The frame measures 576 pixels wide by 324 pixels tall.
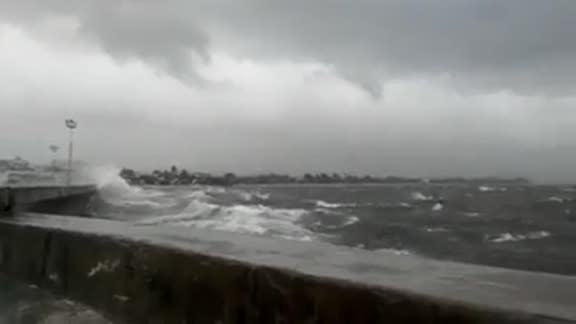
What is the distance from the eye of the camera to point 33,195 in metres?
18.5

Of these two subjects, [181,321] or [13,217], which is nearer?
[181,321]

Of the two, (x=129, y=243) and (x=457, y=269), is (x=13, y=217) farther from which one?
(x=457, y=269)

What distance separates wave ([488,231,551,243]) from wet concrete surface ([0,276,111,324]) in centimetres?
2779

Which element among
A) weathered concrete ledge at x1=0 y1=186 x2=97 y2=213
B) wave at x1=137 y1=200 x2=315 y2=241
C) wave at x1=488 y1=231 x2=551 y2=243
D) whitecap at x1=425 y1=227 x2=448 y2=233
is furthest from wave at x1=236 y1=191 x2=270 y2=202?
wave at x1=488 y1=231 x2=551 y2=243

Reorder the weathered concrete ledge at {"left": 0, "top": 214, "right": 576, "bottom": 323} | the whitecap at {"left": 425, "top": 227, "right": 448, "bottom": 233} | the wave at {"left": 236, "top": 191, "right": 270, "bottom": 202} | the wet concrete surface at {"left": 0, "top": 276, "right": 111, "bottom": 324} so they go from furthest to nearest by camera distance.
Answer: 1. the wave at {"left": 236, "top": 191, "right": 270, "bottom": 202}
2. the whitecap at {"left": 425, "top": 227, "right": 448, "bottom": 233}
3. the wet concrete surface at {"left": 0, "top": 276, "right": 111, "bottom": 324}
4. the weathered concrete ledge at {"left": 0, "top": 214, "right": 576, "bottom": 323}

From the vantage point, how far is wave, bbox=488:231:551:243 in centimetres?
3119

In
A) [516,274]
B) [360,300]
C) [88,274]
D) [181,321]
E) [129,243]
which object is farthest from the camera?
[88,274]

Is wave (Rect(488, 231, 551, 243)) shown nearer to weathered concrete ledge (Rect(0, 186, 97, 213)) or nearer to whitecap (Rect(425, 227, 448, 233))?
whitecap (Rect(425, 227, 448, 233))

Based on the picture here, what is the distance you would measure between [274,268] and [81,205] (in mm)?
30718

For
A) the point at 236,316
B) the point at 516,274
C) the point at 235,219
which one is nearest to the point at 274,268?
the point at 236,316

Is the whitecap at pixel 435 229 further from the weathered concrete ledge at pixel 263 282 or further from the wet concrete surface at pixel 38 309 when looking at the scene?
the wet concrete surface at pixel 38 309

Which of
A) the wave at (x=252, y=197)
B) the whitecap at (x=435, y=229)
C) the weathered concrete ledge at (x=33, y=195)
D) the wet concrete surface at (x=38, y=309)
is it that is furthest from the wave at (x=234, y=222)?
the wave at (x=252, y=197)

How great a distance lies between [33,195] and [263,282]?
55.2ft

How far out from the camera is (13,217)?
24.0 ft
